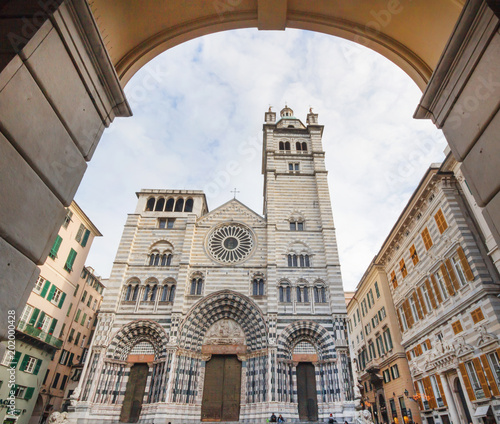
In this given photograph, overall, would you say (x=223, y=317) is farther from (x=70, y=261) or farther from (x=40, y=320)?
(x=70, y=261)

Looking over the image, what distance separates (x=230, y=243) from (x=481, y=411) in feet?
60.4

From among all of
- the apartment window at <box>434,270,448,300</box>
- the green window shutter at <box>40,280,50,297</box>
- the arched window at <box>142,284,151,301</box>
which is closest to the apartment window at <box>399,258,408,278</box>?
the apartment window at <box>434,270,448,300</box>

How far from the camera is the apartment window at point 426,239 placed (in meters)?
19.6

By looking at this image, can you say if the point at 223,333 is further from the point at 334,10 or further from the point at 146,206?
the point at 334,10

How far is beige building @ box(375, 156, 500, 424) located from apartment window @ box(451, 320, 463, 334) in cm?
3

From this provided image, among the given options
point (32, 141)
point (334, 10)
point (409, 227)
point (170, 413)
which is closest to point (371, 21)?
point (334, 10)

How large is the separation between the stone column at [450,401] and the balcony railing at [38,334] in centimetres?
2389

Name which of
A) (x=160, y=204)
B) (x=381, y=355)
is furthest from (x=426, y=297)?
(x=160, y=204)

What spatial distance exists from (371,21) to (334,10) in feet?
1.79

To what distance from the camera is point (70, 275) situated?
2598 cm

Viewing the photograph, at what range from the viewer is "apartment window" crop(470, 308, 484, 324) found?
14.9 m

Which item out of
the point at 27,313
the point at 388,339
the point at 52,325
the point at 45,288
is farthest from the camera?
the point at 388,339

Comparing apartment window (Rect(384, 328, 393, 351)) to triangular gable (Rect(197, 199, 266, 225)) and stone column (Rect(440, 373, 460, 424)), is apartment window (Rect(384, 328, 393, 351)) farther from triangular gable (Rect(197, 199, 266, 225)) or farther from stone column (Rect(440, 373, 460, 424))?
triangular gable (Rect(197, 199, 266, 225))

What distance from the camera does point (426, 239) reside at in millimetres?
19906
